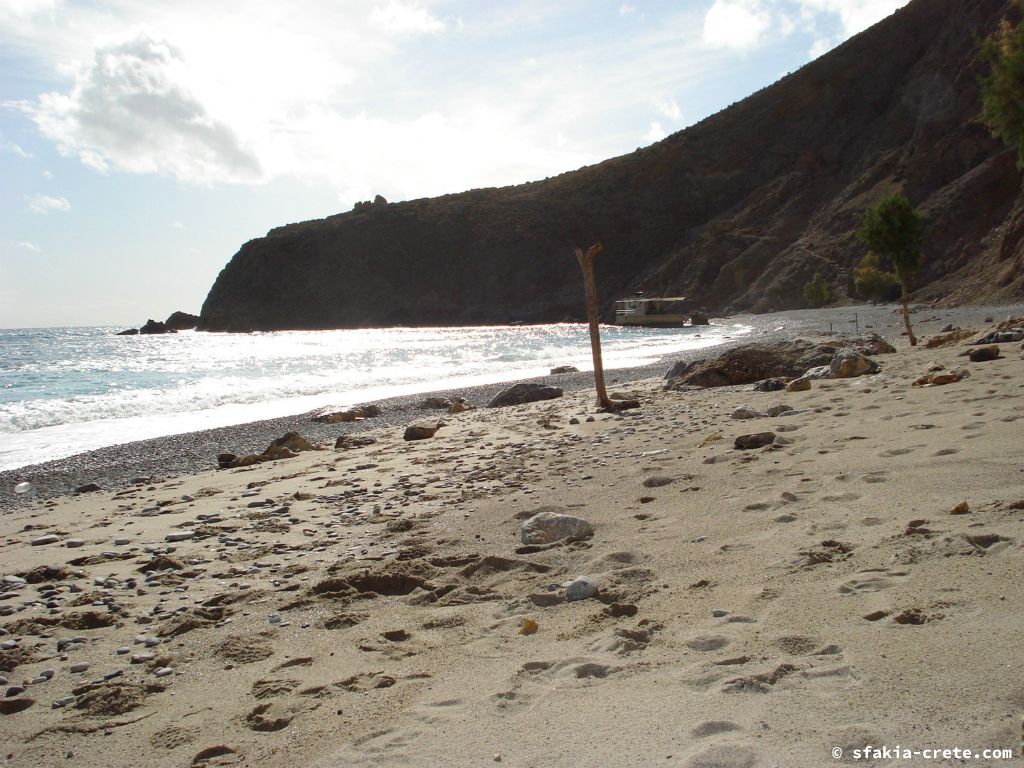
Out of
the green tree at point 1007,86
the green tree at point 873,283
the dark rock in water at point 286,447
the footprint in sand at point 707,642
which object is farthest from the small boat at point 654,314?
the footprint in sand at point 707,642

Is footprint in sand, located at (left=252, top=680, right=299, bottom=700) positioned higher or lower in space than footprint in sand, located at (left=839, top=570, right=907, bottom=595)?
lower

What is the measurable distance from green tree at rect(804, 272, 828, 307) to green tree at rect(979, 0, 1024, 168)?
31.5 m

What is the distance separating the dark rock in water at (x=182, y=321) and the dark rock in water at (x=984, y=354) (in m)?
115

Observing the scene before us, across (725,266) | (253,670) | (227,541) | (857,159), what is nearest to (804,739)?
(253,670)

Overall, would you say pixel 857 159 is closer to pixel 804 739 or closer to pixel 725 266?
pixel 725 266

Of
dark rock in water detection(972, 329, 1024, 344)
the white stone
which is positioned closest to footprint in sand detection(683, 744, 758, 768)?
the white stone

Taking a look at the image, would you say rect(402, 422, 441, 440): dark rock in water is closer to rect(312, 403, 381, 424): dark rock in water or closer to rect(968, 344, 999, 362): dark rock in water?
rect(312, 403, 381, 424): dark rock in water

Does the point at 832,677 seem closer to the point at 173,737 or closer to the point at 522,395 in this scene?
the point at 173,737

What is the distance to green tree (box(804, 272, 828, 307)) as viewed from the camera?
175ft

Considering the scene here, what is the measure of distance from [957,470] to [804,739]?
9.51 ft

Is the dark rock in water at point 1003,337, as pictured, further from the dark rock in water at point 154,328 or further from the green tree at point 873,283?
the dark rock in water at point 154,328

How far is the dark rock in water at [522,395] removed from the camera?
14227 mm

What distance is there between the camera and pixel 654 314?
60750 mm

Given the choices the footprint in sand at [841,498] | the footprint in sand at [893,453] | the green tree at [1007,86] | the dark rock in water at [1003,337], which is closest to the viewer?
the footprint in sand at [841,498]
